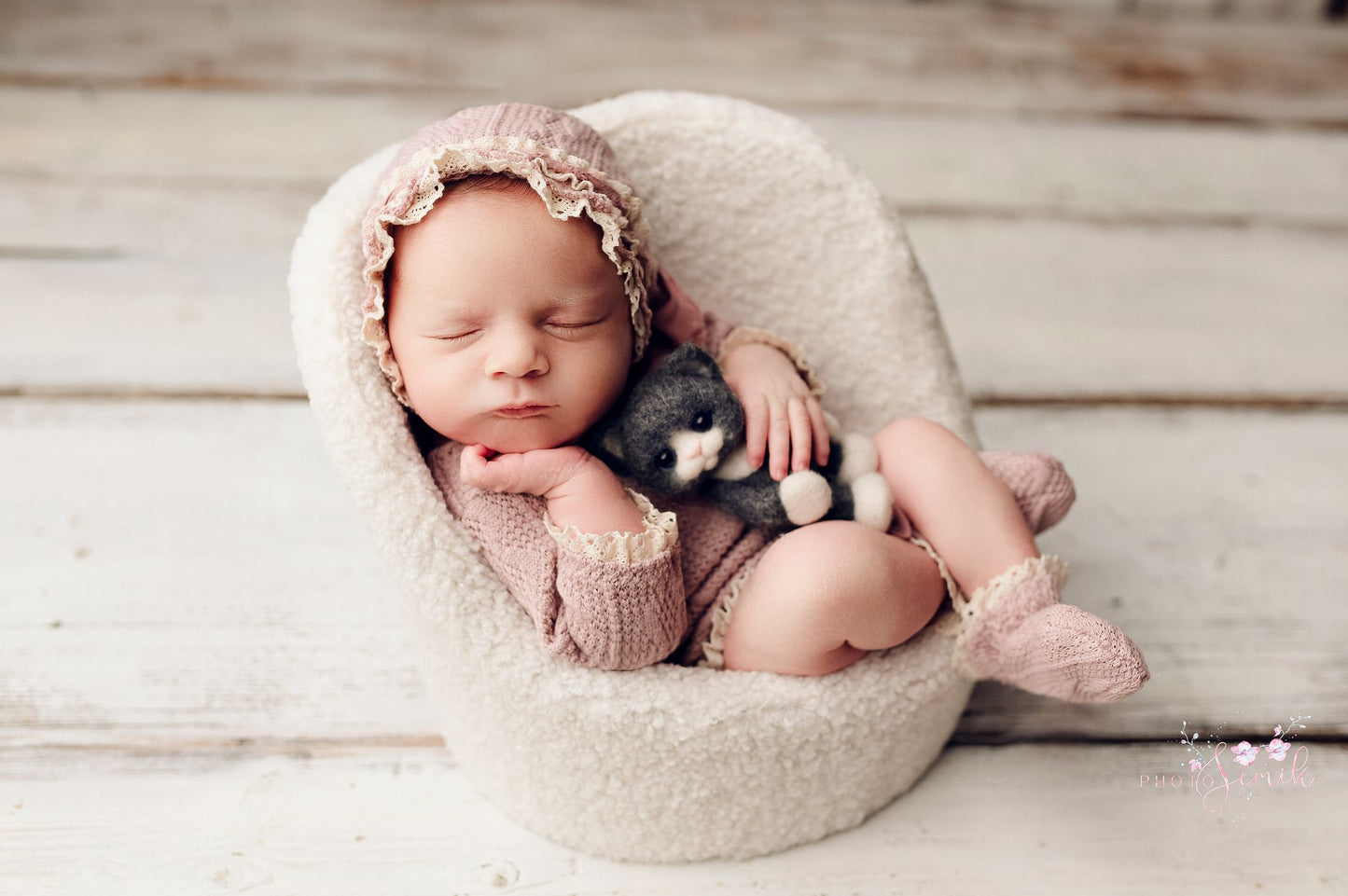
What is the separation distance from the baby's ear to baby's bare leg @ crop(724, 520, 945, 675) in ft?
0.47

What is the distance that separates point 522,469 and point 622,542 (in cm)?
10

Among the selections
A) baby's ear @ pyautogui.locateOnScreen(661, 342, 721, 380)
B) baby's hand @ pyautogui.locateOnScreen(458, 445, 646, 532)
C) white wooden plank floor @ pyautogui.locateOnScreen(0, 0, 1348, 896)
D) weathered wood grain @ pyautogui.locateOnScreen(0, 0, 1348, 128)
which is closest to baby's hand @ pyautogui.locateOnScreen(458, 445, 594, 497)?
baby's hand @ pyautogui.locateOnScreen(458, 445, 646, 532)

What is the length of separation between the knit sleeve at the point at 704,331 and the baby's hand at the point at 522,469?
0.58ft

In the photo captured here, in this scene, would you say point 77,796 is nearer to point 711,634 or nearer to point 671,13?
point 711,634

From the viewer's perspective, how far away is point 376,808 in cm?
97

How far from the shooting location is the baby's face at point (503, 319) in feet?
2.63

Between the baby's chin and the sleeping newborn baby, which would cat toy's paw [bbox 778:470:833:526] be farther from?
the baby's chin

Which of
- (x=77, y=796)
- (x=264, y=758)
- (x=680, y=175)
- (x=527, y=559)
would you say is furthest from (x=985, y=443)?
(x=77, y=796)

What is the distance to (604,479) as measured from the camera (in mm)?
852

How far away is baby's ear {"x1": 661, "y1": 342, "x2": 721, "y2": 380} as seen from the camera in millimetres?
895

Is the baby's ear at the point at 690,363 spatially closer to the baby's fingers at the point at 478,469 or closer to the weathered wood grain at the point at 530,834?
the baby's fingers at the point at 478,469

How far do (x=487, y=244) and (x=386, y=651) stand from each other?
1.53ft

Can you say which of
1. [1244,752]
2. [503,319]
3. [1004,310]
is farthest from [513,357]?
[1004,310]

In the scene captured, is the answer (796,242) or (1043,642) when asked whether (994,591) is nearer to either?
(1043,642)
